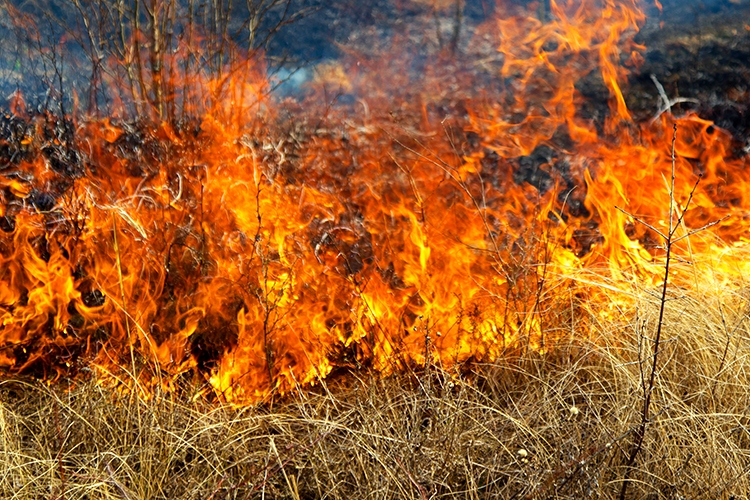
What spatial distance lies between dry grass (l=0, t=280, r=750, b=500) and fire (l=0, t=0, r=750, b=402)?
24cm

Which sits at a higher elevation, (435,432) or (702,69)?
(435,432)

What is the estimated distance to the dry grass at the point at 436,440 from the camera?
2.07 m

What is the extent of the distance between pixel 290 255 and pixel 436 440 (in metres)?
1.43

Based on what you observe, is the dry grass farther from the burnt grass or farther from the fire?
the fire

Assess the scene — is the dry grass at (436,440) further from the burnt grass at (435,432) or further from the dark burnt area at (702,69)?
the dark burnt area at (702,69)

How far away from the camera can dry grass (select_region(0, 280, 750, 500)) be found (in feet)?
6.81

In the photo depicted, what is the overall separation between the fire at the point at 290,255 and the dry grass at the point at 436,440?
0.24m

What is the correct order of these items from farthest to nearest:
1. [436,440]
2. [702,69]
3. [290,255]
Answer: [702,69] < [290,255] < [436,440]

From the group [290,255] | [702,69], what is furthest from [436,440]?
[702,69]

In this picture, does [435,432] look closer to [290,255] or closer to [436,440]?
[436,440]

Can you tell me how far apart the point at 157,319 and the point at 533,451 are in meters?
1.87

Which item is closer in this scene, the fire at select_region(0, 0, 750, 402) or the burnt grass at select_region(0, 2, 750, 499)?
the burnt grass at select_region(0, 2, 750, 499)

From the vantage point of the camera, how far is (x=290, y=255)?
3361 millimetres

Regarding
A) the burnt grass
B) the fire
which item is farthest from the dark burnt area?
the burnt grass
